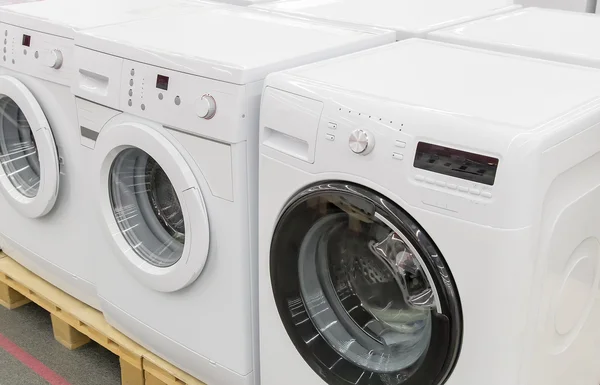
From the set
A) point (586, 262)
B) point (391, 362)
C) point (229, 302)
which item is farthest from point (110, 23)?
point (586, 262)

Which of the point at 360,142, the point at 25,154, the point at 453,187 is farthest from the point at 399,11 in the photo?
the point at 25,154

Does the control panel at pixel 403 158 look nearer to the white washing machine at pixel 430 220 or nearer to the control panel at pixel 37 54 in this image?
the white washing machine at pixel 430 220

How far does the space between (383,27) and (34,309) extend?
1.77 metres

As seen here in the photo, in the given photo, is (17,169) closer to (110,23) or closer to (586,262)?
(110,23)

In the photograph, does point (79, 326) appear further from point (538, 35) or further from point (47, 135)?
point (538, 35)

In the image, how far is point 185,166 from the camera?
1830mm

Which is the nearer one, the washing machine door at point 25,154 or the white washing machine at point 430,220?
the white washing machine at point 430,220

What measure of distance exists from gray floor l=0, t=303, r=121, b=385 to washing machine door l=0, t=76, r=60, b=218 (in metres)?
0.48

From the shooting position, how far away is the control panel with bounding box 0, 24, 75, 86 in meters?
2.19

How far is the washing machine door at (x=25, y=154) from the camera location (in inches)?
90.4

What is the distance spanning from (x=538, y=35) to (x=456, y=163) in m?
0.88

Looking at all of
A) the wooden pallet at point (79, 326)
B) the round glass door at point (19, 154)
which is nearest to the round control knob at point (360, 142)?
the wooden pallet at point (79, 326)

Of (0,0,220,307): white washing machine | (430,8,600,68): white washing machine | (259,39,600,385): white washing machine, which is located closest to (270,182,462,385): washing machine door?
(259,39,600,385): white washing machine

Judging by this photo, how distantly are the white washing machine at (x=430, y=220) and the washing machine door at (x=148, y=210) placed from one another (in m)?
0.24
